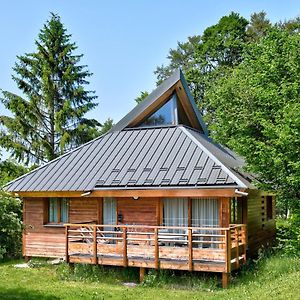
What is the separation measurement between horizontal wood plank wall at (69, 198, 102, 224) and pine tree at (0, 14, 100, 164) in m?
10.4

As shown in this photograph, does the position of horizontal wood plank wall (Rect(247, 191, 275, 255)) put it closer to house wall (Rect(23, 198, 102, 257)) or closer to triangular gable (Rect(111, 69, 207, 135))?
triangular gable (Rect(111, 69, 207, 135))

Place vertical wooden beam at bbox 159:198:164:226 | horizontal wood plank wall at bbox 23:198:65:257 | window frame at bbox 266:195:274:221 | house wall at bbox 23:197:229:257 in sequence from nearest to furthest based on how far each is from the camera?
vertical wooden beam at bbox 159:198:164:226 < house wall at bbox 23:197:229:257 < horizontal wood plank wall at bbox 23:198:65:257 < window frame at bbox 266:195:274:221

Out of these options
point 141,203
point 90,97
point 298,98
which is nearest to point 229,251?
point 141,203

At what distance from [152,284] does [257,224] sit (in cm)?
616

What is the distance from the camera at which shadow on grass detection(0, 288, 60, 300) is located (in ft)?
36.3

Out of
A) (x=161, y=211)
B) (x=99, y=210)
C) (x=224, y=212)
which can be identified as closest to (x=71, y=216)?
(x=99, y=210)

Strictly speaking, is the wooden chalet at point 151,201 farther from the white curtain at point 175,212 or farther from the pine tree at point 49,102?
the pine tree at point 49,102

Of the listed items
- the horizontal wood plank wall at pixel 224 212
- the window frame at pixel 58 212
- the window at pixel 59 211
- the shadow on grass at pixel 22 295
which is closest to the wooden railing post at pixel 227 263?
the horizontal wood plank wall at pixel 224 212

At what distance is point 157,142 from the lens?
1661cm

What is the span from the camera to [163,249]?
1287 centimetres

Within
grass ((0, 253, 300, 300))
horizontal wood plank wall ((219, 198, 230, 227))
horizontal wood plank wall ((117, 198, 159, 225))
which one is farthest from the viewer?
horizontal wood plank wall ((117, 198, 159, 225))

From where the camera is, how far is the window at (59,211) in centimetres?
1692

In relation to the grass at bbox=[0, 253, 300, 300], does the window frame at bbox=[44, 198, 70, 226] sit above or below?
above

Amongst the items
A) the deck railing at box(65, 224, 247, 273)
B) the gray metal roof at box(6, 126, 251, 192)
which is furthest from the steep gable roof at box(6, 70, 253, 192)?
the deck railing at box(65, 224, 247, 273)
